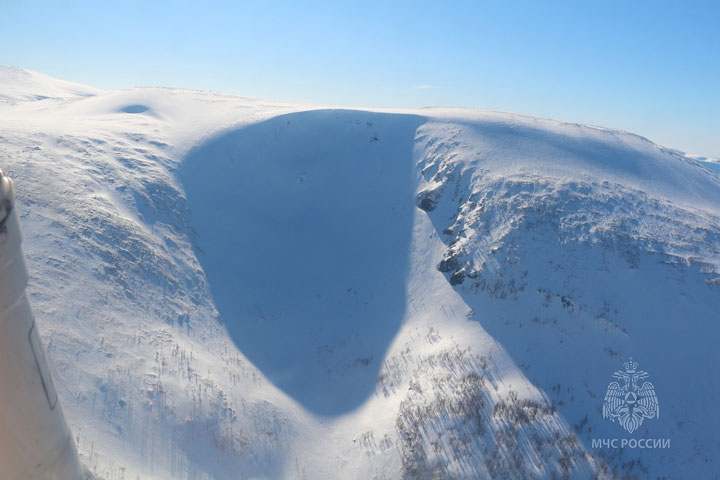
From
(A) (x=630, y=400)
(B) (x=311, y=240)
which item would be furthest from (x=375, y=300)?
(A) (x=630, y=400)

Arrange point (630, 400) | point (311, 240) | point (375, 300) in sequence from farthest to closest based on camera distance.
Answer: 1. point (311, 240)
2. point (375, 300)
3. point (630, 400)

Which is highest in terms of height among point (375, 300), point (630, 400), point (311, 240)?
point (630, 400)

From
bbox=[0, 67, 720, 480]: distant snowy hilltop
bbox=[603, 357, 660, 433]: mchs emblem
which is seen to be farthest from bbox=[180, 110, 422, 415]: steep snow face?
bbox=[603, 357, 660, 433]: mchs emblem

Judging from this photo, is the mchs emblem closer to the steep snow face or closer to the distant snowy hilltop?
the distant snowy hilltop

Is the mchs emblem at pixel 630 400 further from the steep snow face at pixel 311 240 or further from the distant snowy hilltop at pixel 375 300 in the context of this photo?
the steep snow face at pixel 311 240

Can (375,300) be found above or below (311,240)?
below

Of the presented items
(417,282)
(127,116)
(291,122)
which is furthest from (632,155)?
(127,116)

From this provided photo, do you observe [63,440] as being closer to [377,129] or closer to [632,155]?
[377,129]

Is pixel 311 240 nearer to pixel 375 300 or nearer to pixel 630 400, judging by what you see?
pixel 375 300
